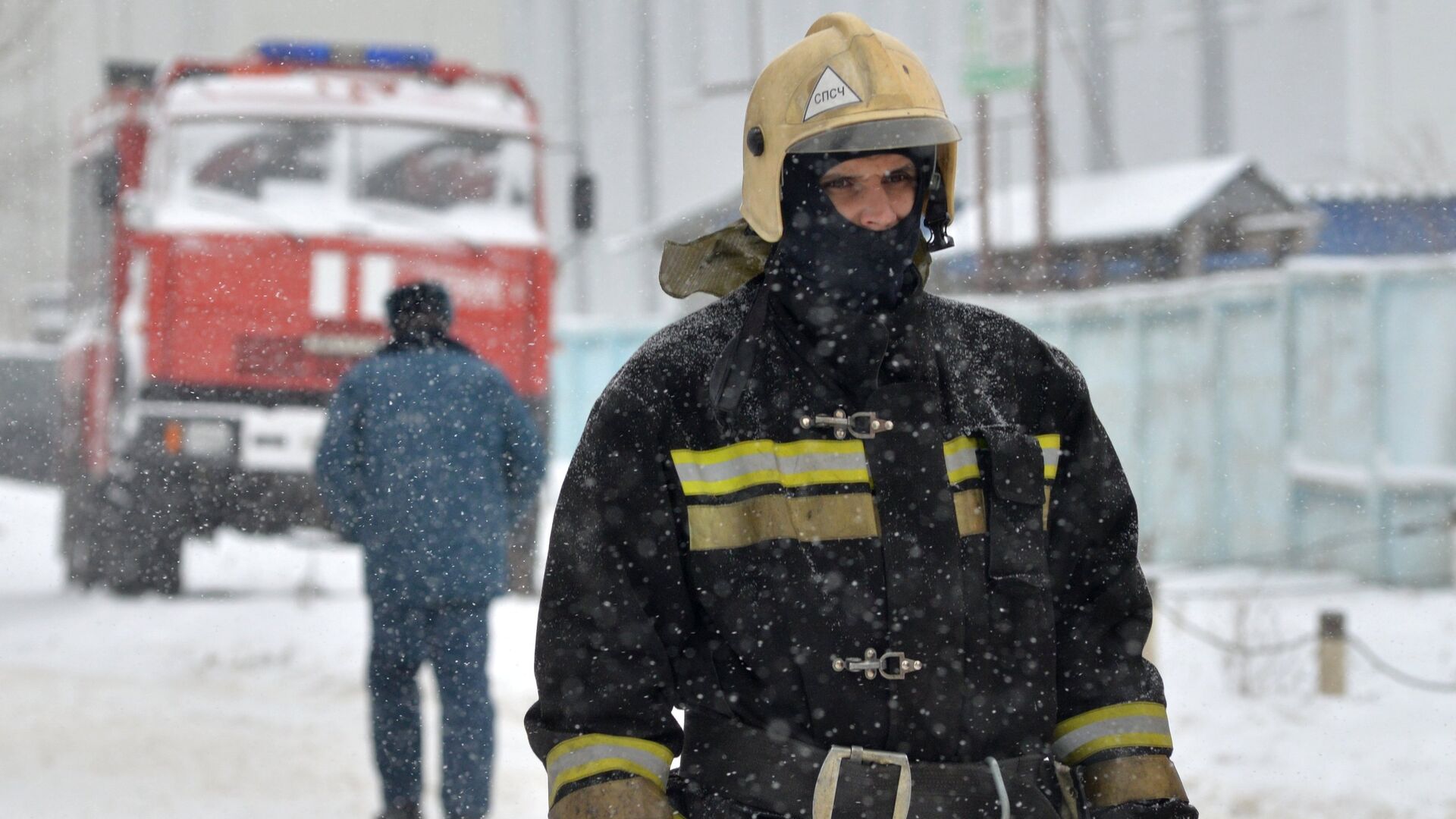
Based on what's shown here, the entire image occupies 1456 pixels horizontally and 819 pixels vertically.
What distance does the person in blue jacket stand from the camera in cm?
455

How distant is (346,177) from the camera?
8016 mm

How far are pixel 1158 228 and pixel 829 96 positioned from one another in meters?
16.4

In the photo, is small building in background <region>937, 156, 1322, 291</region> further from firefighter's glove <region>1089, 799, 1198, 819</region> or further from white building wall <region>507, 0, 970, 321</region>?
firefighter's glove <region>1089, 799, 1198, 819</region>

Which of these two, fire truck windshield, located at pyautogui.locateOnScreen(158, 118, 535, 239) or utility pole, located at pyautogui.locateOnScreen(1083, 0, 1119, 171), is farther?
utility pole, located at pyautogui.locateOnScreen(1083, 0, 1119, 171)

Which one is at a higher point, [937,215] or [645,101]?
[645,101]

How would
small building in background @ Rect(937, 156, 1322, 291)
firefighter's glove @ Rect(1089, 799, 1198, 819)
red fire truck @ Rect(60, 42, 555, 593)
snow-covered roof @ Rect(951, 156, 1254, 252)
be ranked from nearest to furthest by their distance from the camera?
firefighter's glove @ Rect(1089, 799, 1198, 819) → red fire truck @ Rect(60, 42, 555, 593) → small building in background @ Rect(937, 156, 1322, 291) → snow-covered roof @ Rect(951, 156, 1254, 252)

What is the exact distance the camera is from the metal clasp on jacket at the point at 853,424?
191cm

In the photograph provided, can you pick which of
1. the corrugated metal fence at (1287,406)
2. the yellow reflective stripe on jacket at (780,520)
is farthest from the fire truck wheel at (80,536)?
the yellow reflective stripe on jacket at (780,520)

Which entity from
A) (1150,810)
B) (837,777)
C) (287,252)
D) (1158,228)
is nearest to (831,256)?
(837,777)

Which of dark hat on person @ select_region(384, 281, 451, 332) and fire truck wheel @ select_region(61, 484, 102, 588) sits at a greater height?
dark hat on person @ select_region(384, 281, 451, 332)

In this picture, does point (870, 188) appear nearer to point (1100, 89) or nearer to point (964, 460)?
point (964, 460)

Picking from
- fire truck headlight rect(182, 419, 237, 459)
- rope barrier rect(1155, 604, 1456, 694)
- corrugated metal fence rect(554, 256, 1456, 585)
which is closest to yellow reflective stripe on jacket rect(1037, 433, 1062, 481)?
rope barrier rect(1155, 604, 1456, 694)

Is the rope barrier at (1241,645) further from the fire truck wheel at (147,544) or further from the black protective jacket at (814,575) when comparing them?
the fire truck wheel at (147,544)

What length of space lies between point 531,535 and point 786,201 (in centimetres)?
588
